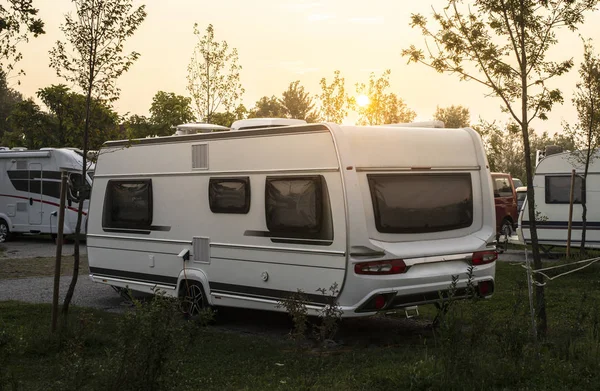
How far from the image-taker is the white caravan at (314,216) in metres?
8.82

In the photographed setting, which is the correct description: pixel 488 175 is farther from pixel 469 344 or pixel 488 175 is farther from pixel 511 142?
pixel 511 142

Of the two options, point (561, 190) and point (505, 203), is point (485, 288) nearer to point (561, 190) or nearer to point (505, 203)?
point (561, 190)

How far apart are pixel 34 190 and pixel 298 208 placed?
1715cm

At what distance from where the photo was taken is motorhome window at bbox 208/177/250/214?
1002cm

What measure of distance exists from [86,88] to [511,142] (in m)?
50.7

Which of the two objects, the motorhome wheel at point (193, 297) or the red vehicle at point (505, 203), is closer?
the motorhome wheel at point (193, 297)

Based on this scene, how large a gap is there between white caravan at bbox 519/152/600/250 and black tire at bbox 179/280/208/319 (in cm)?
1010

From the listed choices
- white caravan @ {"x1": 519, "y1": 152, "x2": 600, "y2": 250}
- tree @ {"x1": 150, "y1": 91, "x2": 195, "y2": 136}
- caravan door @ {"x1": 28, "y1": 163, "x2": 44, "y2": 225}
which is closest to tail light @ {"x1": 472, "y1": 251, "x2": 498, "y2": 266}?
white caravan @ {"x1": 519, "y1": 152, "x2": 600, "y2": 250}

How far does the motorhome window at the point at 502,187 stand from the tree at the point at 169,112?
12139 millimetres

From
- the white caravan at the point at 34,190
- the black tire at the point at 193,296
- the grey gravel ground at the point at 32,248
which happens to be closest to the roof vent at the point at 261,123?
the black tire at the point at 193,296

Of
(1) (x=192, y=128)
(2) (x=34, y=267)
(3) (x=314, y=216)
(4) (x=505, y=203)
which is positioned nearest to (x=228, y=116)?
(4) (x=505, y=203)

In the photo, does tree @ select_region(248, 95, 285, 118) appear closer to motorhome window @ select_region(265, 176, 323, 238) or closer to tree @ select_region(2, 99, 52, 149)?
tree @ select_region(2, 99, 52, 149)

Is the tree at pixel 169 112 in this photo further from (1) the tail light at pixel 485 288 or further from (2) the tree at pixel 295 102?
(2) the tree at pixel 295 102

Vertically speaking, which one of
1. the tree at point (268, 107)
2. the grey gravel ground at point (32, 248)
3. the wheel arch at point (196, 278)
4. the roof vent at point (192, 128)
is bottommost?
the grey gravel ground at point (32, 248)
